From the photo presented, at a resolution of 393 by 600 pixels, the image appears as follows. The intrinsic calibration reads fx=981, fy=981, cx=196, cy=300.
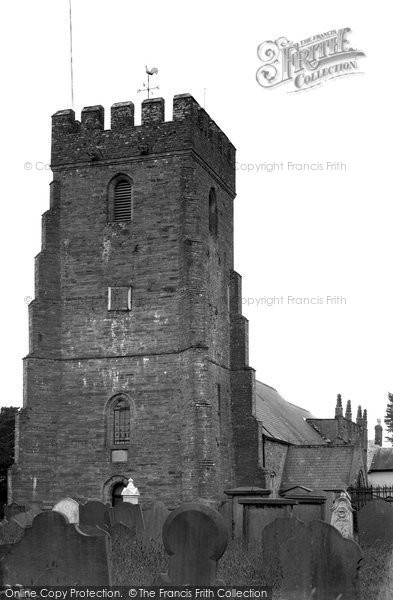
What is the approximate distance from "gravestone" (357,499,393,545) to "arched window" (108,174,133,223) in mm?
14929

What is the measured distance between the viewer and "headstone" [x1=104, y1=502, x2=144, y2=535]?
21798 mm

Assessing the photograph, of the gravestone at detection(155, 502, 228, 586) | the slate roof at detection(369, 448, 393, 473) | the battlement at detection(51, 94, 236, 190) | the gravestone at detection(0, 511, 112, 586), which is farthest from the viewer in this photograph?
the slate roof at detection(369, 448, 393, 473)

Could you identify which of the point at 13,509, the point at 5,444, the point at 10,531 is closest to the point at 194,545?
the point at 10,531

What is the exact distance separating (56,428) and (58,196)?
8057mm

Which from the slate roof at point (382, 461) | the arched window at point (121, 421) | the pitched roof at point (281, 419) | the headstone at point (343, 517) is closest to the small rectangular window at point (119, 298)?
the arched window at point (121, 421)

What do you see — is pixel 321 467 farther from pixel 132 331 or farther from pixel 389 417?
pixel 389 417

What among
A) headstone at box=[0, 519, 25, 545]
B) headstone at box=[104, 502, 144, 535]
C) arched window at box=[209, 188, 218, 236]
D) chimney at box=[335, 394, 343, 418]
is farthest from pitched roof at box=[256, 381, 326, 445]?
headstone at box=[0, 519, 25, 545]

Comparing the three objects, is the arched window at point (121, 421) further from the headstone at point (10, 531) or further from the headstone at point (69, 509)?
the headstone at point (69, 509)

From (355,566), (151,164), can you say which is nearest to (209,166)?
(151,164)

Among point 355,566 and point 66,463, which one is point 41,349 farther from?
point 355,566

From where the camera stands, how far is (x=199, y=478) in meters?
30.7

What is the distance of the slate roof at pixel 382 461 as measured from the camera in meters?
67.4

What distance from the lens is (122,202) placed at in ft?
111

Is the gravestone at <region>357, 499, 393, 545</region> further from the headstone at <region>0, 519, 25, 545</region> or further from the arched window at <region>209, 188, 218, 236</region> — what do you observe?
the arched window at <region>209, 188, 218, 236</region>
